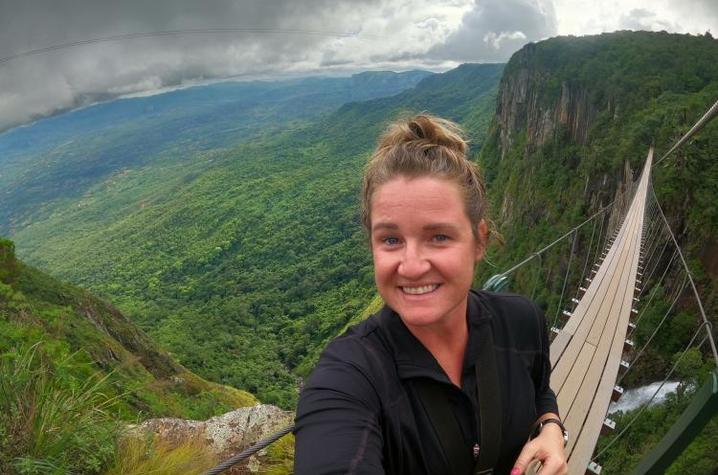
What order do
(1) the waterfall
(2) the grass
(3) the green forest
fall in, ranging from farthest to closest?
1. (3) the green forest
2. (1) the waterfall
3. (2) the grass

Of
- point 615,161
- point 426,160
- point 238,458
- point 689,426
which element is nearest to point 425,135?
point 426,160

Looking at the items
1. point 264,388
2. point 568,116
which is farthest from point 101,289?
point 568,116

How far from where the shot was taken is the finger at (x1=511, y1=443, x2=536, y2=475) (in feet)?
3.90

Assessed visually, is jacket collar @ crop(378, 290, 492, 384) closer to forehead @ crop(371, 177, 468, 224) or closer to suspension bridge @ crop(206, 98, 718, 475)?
forehead @ crop(371, 177, 468, 224)

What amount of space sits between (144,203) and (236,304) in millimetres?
87483

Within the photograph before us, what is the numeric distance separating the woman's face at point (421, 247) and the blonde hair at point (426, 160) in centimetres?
3

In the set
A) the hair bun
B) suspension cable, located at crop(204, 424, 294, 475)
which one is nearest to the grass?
suspension cable, located at crop(204, 424, 294, 475)

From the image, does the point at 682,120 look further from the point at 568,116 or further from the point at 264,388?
the point at 264,388

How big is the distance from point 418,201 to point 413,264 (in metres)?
0.15

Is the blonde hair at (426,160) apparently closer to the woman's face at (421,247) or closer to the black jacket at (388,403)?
the woman's face at (421,247)

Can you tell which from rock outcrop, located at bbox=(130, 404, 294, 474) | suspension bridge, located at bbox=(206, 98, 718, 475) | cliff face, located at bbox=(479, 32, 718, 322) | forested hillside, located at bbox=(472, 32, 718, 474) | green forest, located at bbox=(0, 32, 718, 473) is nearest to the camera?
suspension bridge, located at bbox=(206, 98, 718, 475)

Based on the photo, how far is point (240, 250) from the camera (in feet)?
283

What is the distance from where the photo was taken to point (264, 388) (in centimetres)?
3131

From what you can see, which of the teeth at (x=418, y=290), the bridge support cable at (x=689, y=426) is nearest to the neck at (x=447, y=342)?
the teeth at (x=418, y=290)
